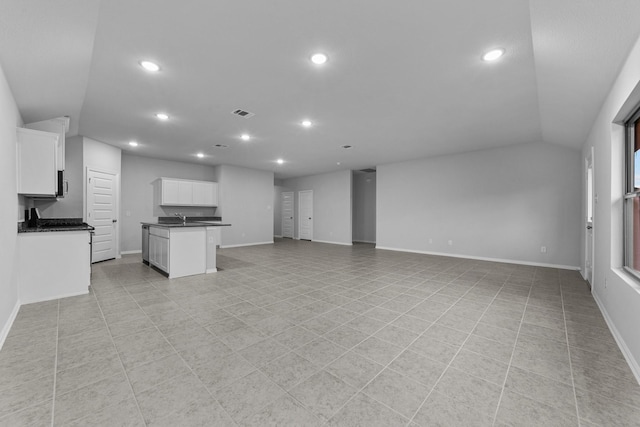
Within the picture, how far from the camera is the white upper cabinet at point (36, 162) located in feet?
10.7

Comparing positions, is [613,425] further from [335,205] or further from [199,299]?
[335,205]

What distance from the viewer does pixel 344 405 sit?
1512 mm

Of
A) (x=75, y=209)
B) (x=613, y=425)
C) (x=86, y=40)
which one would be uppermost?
(x=86, y=40)

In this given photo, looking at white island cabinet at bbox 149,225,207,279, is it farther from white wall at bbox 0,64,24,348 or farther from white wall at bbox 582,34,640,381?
white wall at bbox 582,34,640,381

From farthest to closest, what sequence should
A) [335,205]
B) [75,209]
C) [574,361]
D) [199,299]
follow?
[335,205] → [75,209] → [199,299] → [574,361]

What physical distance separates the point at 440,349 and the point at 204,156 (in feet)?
24.2

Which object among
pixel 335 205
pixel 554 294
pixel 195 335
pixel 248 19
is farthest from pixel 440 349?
pixel 335 205

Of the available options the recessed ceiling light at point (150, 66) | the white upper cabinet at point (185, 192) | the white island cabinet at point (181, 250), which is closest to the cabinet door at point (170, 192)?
the white upper cabinet at point (185, 192)

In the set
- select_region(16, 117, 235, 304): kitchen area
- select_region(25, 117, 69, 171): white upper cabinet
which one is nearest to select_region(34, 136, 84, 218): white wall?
select_region(16, 117, 235, 304): kitchen area

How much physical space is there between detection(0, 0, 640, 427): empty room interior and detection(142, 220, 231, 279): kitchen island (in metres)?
0.04

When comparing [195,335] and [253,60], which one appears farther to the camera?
[253,60]

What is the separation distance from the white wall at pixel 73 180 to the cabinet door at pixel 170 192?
1930 mm

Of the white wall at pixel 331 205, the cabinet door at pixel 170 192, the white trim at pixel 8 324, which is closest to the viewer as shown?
the white trim at pixel 8 324

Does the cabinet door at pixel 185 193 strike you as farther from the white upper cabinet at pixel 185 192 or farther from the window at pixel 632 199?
the window at pixel 632 199
